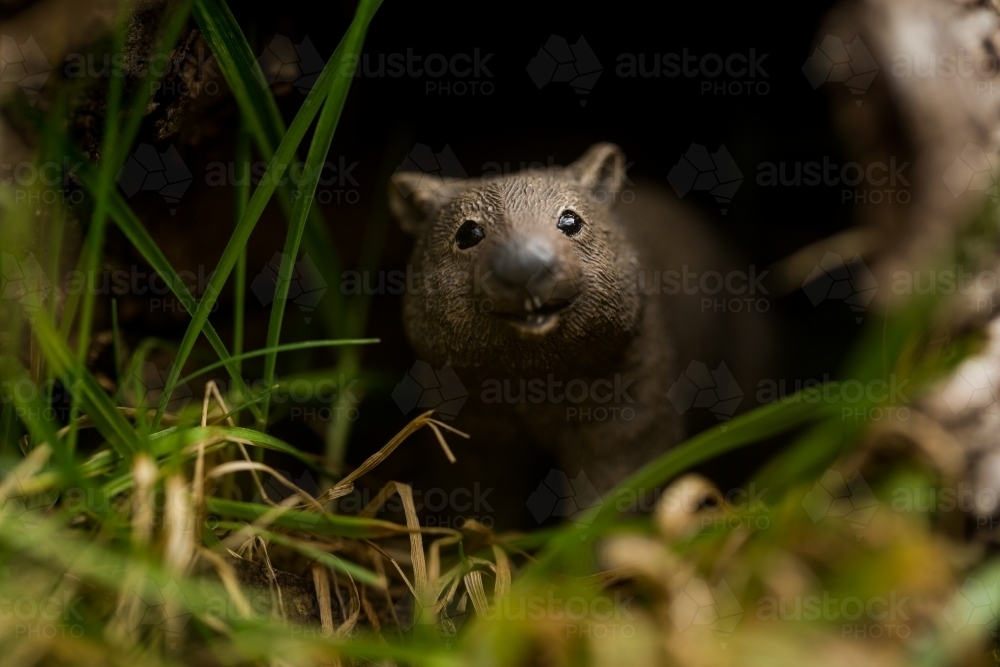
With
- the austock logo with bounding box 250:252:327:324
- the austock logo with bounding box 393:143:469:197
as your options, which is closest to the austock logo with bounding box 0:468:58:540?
the austock logo with bounding box 250:252:327:324

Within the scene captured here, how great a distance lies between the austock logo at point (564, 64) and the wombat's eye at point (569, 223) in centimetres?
138

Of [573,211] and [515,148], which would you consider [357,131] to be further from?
[573,211]

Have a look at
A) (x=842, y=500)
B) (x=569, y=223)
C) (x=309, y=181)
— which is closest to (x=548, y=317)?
(x=569, y=223)

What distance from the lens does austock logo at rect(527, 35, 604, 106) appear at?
3.46 m

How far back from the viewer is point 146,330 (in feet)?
8.75

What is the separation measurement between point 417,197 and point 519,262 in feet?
2.30

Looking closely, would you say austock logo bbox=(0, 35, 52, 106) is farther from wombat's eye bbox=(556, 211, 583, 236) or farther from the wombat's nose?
wombat's eye bbox=(556, 211, 583, 236)

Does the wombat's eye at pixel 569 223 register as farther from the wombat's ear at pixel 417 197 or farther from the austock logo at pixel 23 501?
the austock logo at pixel 23 501

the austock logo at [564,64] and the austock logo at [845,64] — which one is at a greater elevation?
the austock logo at [845,64]

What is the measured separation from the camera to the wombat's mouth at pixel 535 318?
6.92 ft

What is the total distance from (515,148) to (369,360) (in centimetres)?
119


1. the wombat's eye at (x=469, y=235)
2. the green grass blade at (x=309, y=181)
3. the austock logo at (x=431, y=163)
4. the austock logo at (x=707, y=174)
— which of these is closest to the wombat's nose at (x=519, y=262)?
the wombat's eye at (x=469, y=235)

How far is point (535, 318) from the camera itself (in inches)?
83.6

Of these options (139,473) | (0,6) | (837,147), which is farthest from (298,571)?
(837,147)
